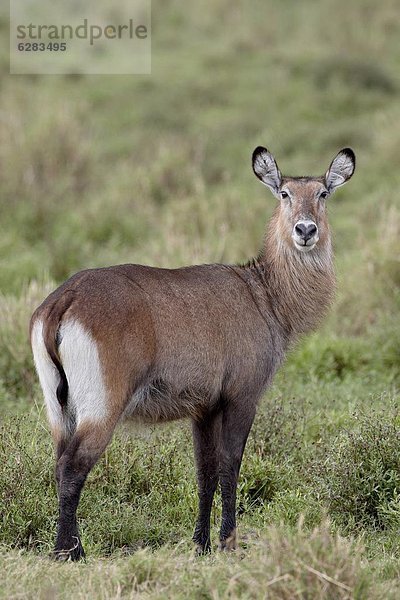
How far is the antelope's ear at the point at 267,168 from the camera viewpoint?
550 centimetres

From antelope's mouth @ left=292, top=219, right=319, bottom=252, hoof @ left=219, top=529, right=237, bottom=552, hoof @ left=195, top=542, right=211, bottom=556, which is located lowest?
hoof @ left=195, top=542, right=211, bottom=556

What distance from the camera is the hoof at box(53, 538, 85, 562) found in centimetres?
436

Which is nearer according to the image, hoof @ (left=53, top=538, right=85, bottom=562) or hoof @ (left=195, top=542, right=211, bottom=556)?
hoof @ (left=53, top=538, right=85, bottom=562)

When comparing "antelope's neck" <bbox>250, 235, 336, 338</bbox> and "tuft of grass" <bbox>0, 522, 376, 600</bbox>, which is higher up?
"antelope's neck" <bbox>250, 235, 336, 338</bbox>

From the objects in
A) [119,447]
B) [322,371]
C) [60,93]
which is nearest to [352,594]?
[119,447]

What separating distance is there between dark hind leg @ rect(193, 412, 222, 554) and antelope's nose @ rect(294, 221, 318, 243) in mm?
992

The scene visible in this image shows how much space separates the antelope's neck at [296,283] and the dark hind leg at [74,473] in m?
1.35

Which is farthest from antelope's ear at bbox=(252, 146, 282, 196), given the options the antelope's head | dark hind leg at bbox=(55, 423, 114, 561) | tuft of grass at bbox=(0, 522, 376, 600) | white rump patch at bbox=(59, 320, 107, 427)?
tuft of grass at bbox=(0, 522, 376, 600)

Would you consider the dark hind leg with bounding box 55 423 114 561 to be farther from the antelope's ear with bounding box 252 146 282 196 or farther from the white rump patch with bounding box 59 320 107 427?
the antelope's ear with bounding box 252 146 282 196

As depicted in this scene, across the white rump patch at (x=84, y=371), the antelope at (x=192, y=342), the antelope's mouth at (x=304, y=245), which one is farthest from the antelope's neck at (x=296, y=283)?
the white rump patch at (x=84, y=371)

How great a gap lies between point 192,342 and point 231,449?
1.91 feet

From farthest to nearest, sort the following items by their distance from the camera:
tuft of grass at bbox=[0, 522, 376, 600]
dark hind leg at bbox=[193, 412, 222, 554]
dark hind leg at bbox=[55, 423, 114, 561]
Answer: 1. dark hind leg at bbox=[193, 412, 222, 554]
2. dark hind leg at bbox=[55, 423, 114, 561]
3. tuft of grass at bbox=[0, 522, 376, 600]

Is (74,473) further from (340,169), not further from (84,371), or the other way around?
(340,169)

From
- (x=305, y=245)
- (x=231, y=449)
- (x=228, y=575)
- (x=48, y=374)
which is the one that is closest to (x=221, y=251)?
(x=305, y=245)
